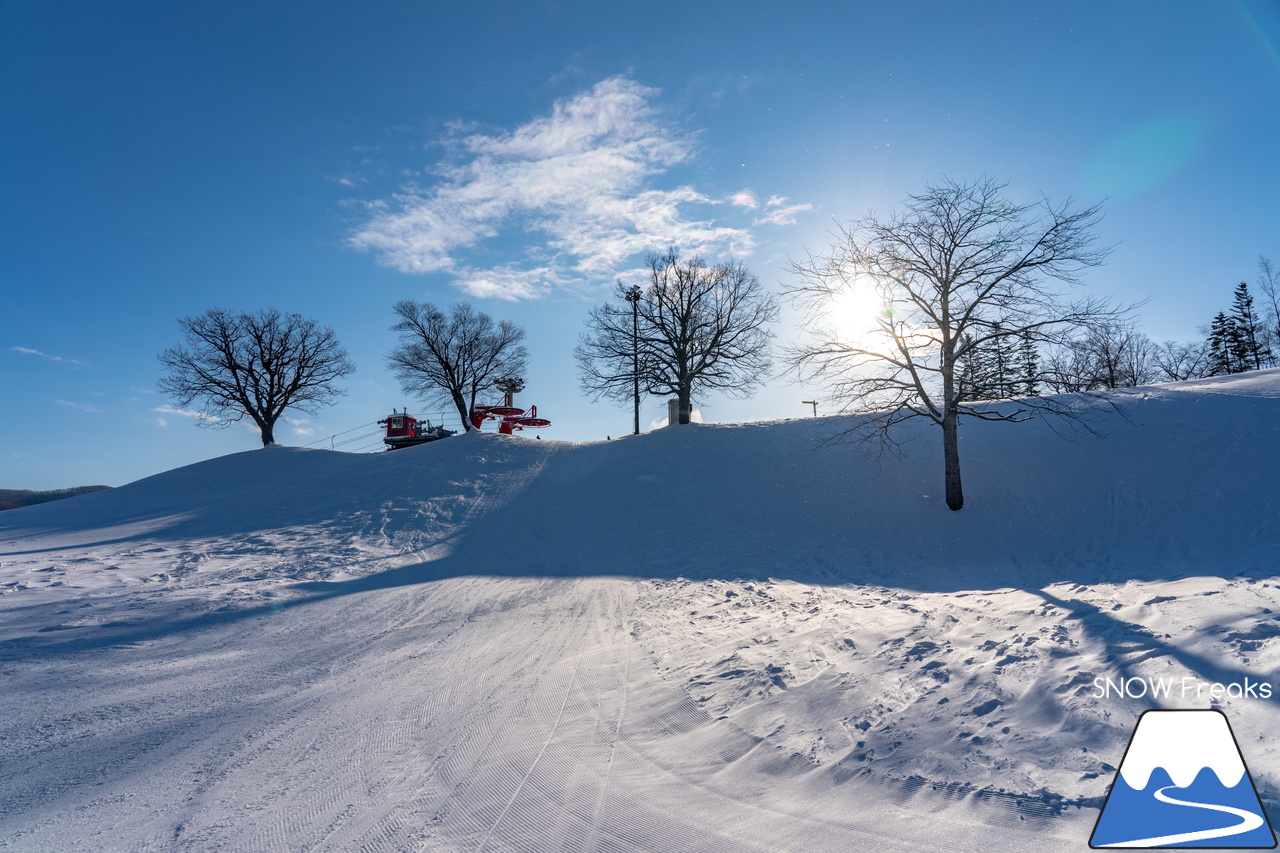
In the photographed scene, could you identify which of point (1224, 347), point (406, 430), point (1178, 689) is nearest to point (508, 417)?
point (406, 430)

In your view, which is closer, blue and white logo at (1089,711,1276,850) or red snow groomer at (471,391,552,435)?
blue and white logo at (1089,711,1276,850)

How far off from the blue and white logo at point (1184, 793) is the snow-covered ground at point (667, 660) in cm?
12

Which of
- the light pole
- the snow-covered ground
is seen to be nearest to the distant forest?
the snow-covered ground

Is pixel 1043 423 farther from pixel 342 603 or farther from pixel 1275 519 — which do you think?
pixel 342 603

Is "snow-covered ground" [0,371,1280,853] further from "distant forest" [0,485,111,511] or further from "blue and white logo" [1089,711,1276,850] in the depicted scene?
"distant forest" [0,485,111,511]

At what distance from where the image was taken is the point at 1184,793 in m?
3.06

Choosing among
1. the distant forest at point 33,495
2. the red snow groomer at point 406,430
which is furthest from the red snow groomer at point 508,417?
the distant forest at point 33,495

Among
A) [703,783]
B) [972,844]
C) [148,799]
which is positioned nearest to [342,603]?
[148,799]

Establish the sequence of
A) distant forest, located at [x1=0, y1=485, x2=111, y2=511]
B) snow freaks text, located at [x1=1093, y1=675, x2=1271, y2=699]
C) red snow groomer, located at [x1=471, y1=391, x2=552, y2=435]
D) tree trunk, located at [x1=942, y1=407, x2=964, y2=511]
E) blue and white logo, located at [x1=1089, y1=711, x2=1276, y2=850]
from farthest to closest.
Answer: red snow groomer, located at [x1=471, y1=391, x2=552, y2=435]
distant forest, located at [x1=0, y1=485, x2=111, y2=511]
tree trunk, located at [x1=942, y1=407, x2=964, y2=511]
snow freaks text, located at [x1=1093, y1=675, x2=1271, y2=699]
blue and white logo, located at [x1=1089, y1=711, x2=1276, y2=850]

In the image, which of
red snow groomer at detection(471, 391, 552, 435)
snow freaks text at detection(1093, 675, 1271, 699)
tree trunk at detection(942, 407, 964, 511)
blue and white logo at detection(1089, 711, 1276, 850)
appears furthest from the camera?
red snow groomer at detection(471, 391, 552, 435)

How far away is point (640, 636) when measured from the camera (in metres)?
7.55

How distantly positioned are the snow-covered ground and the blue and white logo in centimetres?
12

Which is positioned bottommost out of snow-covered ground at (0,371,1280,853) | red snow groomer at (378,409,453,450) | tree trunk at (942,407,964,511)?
snow-covered ground at (0,371,1280,853)

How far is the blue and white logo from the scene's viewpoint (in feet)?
9.18
